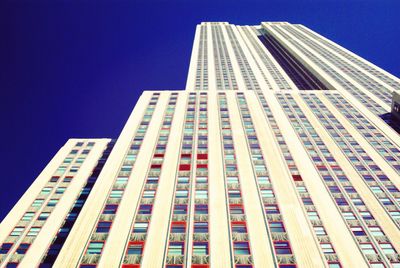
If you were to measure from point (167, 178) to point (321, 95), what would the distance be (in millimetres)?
52869

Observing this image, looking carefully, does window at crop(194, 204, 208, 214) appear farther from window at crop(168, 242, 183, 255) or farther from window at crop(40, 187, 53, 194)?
window at crop(40, 187, 53, 194)

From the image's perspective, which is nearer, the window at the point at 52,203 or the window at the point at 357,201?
the window at the point at 357,201

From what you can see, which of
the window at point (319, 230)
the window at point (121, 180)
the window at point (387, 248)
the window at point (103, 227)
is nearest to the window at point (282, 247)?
the window at point (319, 230)

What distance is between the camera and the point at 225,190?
50.3m

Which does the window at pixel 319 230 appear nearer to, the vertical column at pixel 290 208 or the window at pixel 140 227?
the vertical column at pixel 290 208

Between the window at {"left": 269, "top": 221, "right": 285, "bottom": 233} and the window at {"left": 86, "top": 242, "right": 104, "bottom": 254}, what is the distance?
20796 millimetres

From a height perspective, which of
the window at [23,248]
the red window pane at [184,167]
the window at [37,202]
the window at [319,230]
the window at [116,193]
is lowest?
the window at [319,230]

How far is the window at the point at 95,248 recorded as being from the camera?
39916mm

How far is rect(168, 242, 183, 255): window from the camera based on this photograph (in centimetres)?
4006

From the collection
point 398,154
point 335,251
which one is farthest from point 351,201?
point 398,154

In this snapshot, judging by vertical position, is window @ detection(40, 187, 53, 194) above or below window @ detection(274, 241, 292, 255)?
above

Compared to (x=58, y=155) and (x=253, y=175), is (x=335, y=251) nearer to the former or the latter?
(x=253, y=175)

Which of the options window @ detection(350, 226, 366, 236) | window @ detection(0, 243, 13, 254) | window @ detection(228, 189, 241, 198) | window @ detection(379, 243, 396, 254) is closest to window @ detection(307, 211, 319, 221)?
window @ detection(350, 226, 366, 236)

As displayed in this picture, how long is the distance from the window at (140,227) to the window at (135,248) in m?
2.30
